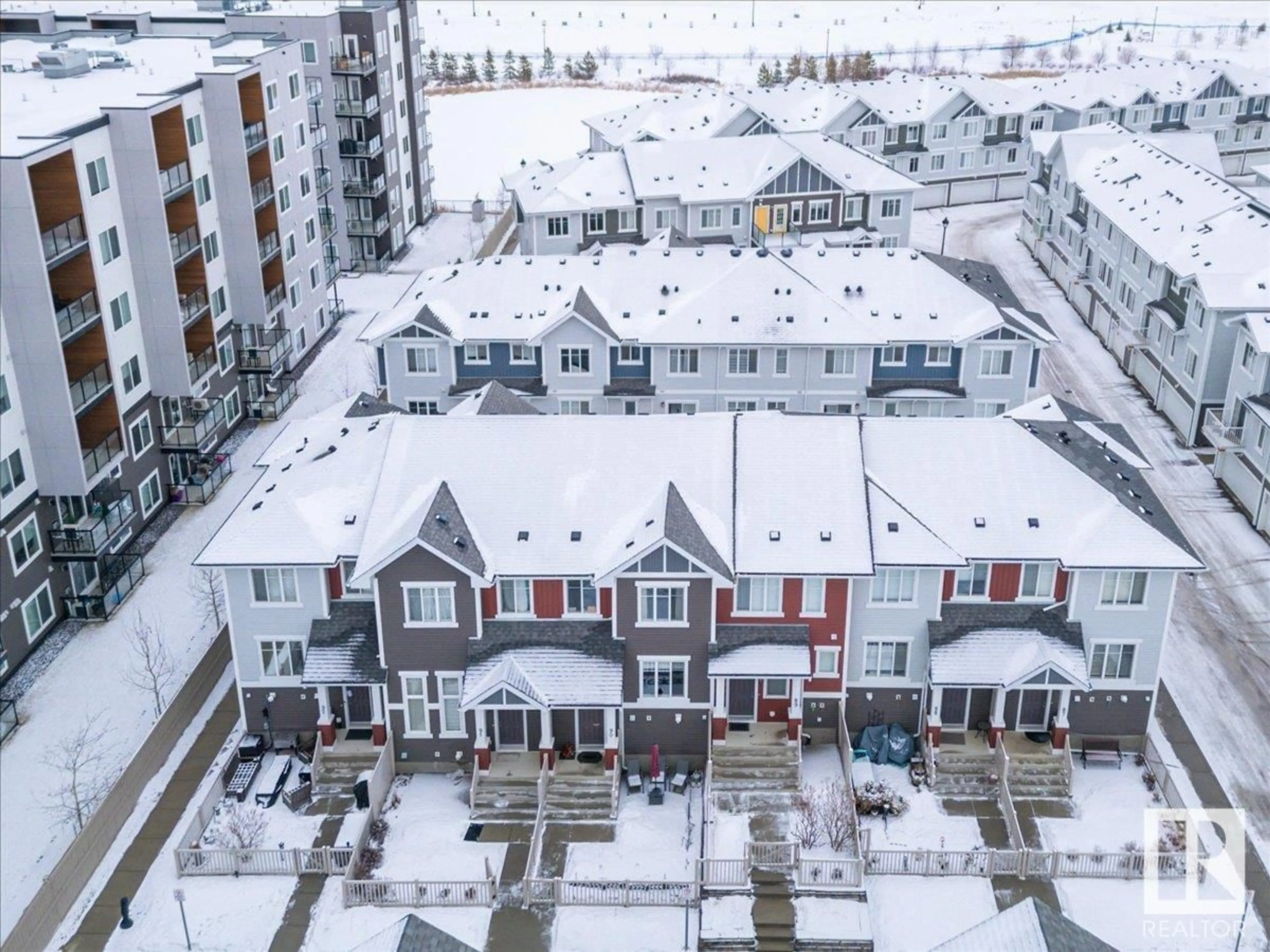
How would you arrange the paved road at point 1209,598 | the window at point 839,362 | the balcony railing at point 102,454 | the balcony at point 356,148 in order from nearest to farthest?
the paved road at point 1209,598, the balcony railing at point 102,454, the window at point 839,362, the balcony at point 356,148

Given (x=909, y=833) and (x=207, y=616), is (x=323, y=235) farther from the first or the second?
(x=909, y=833)

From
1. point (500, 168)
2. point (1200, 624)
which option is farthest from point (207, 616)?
point (500, 168)

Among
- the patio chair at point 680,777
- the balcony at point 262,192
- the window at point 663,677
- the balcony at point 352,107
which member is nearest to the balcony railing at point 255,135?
the balcony at point 262,192

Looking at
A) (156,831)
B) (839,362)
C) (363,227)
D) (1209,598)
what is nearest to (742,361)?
(839,362)

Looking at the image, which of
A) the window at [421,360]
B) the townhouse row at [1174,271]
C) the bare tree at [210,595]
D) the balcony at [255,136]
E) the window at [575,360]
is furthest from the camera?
the balcony at [255,136]

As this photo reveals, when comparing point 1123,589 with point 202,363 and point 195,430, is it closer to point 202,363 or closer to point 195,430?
point 195,430

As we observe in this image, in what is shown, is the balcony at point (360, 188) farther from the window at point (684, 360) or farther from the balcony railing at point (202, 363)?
the window at point (684, 360)

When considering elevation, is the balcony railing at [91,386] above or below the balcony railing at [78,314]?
below
